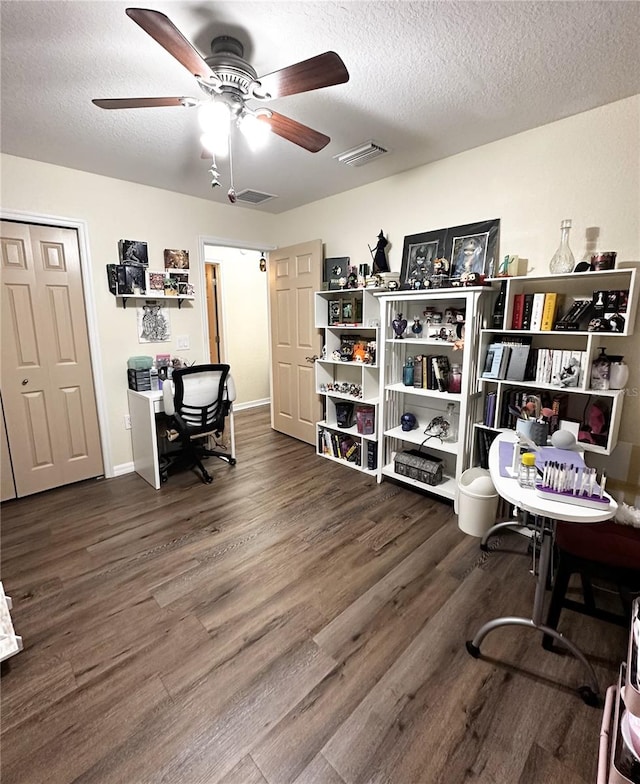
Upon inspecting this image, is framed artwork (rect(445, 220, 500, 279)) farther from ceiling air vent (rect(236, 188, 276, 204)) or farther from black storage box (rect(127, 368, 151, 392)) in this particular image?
black storage box (rect(127, 368, 151, 392))

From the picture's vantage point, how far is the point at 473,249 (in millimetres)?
2691

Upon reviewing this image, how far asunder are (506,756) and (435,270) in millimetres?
2707

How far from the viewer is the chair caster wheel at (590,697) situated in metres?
1.38

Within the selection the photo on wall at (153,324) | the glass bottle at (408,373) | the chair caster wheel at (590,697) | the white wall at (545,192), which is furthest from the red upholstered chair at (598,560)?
the photo on wall at (153,324)

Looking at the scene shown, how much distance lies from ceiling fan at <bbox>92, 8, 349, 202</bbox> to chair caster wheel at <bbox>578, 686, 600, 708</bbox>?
2476mm

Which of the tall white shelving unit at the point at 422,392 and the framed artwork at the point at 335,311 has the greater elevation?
the framed artwork at the point at 335,311

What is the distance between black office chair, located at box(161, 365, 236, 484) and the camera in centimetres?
299

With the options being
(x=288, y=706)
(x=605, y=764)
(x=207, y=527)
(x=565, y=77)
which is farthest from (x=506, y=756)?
(x=565, y=77)

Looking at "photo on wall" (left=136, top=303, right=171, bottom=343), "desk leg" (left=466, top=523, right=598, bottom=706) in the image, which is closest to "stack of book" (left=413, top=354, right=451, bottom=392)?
"desk leg" (left=466, top=523, right=598, bottom=706)

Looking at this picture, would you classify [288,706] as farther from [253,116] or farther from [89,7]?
[89,7]

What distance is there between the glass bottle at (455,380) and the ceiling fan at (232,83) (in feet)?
5.61

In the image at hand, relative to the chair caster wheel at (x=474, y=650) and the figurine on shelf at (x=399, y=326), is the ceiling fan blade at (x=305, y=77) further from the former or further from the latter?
the chair caster wheel at (x=474, y=650)

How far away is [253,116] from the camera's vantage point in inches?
67.4

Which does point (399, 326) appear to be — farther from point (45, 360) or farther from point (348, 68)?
point (45, 360)
